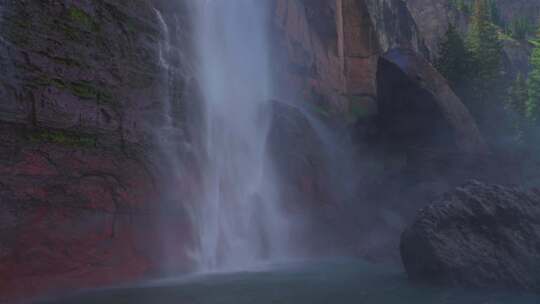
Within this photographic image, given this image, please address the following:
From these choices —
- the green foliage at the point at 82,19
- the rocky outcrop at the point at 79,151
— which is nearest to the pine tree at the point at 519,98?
the rocky outcrop at the point at 79,151

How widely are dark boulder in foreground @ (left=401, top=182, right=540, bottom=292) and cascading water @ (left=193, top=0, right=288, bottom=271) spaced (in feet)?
17.6

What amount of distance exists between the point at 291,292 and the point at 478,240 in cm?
496

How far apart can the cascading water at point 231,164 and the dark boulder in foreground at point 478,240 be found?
5.37m

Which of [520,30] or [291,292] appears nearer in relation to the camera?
[291,292]

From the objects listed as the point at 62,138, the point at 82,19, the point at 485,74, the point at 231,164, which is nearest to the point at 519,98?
the point at 485,74

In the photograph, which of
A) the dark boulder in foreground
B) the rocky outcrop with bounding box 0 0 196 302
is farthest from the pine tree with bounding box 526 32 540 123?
the rocky outcrop with bounding box 0 0 196 302

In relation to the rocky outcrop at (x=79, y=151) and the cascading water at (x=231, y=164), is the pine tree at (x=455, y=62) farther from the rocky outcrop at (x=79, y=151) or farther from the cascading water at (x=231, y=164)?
the rocky outcrop at (x=79, y=151)

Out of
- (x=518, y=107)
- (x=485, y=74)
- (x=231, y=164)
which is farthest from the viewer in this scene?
(x=518, y=107)

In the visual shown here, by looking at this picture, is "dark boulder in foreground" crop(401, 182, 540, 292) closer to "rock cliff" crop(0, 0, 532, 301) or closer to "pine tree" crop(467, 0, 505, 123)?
"rock cliff" crop(0, 0, 532, 301)

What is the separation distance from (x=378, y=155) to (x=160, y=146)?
1493cm

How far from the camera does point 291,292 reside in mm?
9398

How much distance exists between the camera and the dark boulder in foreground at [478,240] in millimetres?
10297

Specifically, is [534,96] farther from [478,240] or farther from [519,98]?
[478,240]

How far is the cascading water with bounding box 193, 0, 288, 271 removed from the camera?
14078mm
